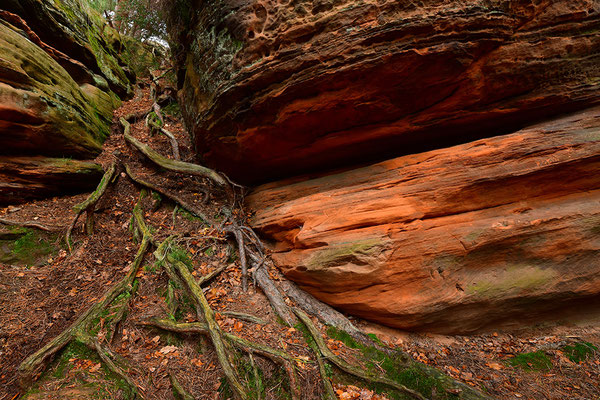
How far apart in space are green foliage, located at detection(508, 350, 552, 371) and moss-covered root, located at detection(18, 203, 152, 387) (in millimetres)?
6262

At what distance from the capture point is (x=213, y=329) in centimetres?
343

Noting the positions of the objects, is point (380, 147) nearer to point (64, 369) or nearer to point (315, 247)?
point (315, 247)

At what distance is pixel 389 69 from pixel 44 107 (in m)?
7.71

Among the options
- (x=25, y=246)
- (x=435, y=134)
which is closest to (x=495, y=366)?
(x=435, y=134)

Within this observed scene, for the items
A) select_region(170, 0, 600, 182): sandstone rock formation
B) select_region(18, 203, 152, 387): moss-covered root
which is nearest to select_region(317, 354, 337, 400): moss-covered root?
select_region(18, 203, 152, 387): moss-covered root

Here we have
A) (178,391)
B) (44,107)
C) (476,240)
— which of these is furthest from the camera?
(44,107)

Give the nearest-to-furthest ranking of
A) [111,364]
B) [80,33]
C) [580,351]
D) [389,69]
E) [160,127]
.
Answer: [111,364], [580,351], [389,69], [160,127], [80,33]

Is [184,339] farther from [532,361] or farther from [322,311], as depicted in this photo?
[532,361]

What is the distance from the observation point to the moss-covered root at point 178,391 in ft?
9.40

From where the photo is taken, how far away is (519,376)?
342 centimetres

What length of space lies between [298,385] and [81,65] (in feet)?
39.7

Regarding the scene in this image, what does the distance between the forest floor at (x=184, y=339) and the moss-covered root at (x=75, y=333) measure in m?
0.11

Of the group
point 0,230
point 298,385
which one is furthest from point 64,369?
point 0,230

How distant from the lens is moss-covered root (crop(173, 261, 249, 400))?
2.95 metres
